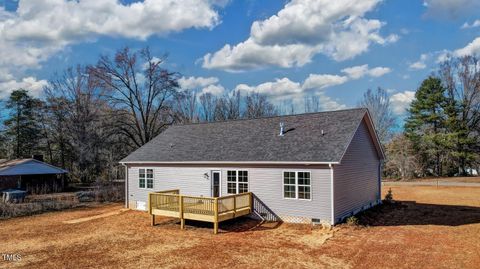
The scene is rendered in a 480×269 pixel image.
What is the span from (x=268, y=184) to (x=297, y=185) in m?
1.37

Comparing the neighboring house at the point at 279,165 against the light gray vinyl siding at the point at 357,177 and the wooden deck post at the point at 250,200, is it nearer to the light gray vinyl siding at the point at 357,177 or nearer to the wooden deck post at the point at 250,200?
the light gray vinyl siding at the point at 357,177

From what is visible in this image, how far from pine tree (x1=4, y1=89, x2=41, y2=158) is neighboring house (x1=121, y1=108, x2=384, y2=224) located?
26.1m

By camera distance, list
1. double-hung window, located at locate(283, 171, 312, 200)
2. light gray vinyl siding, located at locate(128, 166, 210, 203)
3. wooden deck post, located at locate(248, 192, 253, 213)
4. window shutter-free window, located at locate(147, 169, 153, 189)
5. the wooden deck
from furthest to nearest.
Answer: window shutter-free window, located at locate(147, 169, 153, 189) → light gray vinyl siding, located at locate(128, 166, 210, 203) → wooden deck post, located at locate(248, 192, 253, 213) → double-hung window, located at locate(283, 171, 312, 200) → the wooden deck

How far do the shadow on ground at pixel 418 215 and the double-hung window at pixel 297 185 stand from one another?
9.03ft

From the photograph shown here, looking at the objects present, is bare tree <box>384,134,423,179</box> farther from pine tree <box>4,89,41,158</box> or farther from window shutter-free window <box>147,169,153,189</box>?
pine tree <box>4,89,41,158</box>

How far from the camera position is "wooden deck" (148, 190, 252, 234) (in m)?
13.6

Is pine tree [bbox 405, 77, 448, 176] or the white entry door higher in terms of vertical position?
pine tree [bbox 405, 77, 448, 176]

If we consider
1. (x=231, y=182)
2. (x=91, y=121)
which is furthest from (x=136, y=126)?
(x=231, y=182)

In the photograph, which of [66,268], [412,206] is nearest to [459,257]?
[412,206]

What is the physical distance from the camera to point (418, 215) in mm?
15945

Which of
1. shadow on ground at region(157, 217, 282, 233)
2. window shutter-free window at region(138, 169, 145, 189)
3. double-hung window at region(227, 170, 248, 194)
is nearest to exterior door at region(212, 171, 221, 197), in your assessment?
double-hung window at region(227, 170, 248, 194)

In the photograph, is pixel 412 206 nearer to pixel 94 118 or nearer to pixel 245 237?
pixel 245 237

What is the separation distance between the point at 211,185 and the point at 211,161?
1196mm

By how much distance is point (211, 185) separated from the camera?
1655 cm
